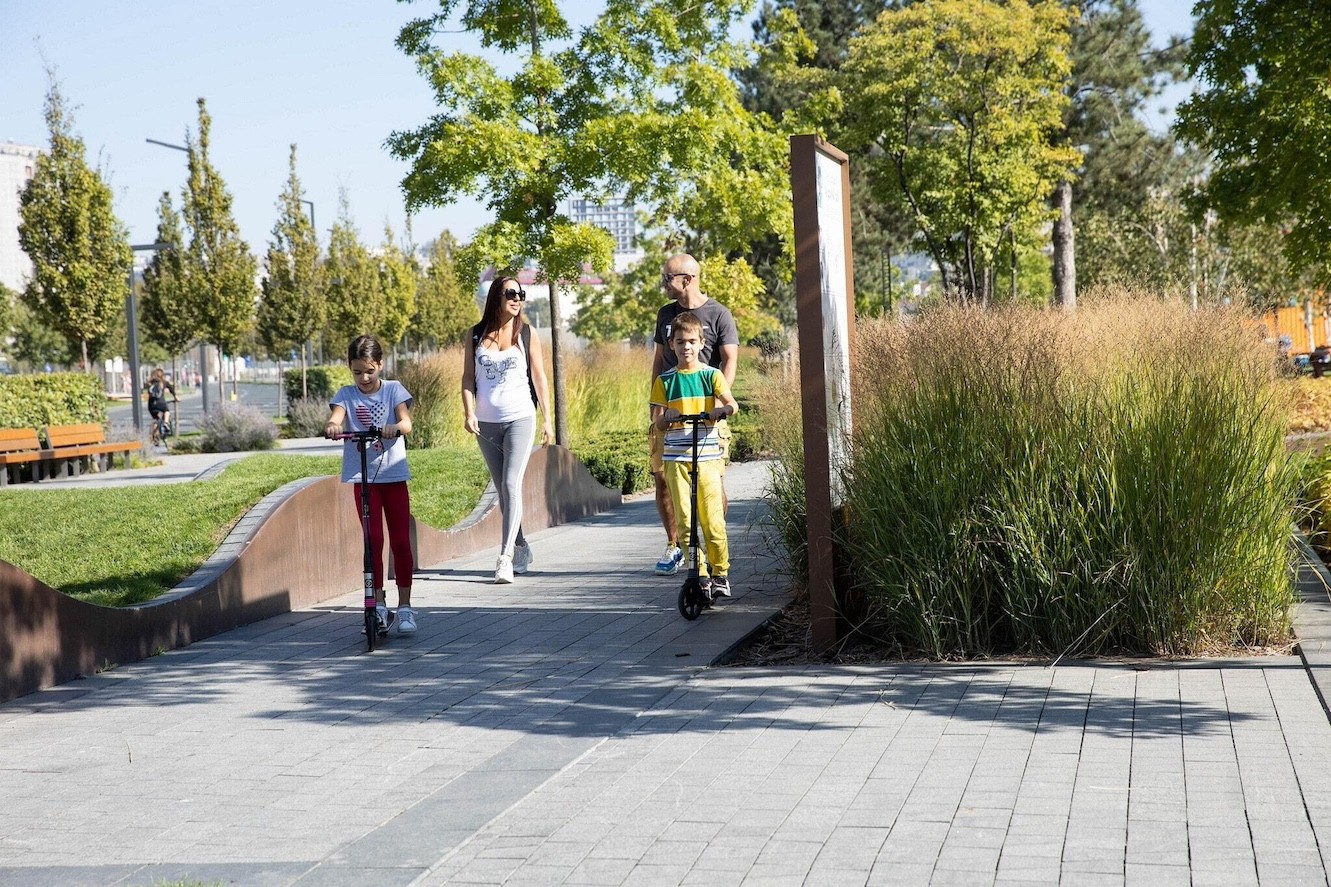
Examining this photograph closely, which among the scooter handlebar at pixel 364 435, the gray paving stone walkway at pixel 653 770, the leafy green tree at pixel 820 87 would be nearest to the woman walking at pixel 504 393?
the scooter handlebar at pixel 364 435

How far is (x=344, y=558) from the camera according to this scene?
9109 mm

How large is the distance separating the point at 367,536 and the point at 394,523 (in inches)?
12.0

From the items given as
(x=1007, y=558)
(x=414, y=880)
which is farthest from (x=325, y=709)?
(x=1007, y=558)

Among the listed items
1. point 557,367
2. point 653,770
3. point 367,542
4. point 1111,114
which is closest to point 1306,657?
point 653,770

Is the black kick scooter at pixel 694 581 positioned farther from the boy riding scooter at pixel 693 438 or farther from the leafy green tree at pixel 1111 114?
the leafy green tree at pixel 1111 114

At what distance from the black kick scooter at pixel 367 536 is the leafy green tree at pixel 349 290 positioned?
103 feet

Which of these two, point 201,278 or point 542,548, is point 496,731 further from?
point 201,278

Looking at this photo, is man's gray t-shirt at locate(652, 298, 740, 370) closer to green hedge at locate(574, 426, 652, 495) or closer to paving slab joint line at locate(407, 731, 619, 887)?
paving slab joint line at locate(407, 731, 619, 887)

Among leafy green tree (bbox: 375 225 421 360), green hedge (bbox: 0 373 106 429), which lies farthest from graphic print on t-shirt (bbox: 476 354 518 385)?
leafy green tree (bbox: 375 225 421 360)

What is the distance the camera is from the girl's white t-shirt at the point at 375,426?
7.27m

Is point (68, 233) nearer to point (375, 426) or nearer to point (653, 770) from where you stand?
point (375, 426)

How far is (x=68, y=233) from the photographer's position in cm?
2531

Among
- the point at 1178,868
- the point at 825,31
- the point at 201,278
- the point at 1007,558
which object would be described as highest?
the point at 825,31

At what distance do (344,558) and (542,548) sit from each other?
2.22 meters
